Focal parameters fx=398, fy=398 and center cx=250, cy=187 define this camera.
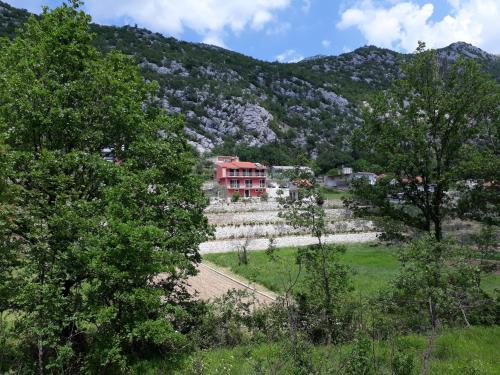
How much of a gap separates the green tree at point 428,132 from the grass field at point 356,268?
96.1 inches

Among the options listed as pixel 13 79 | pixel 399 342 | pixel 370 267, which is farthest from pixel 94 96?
pixel 370 267

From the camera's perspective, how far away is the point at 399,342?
9.80m

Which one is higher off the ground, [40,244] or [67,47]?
[67,47]

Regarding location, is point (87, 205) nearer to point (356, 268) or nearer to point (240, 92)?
point (356, 268)

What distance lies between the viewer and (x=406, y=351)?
29.8 feet

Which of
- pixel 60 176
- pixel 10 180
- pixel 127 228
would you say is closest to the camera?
pixel 127 228

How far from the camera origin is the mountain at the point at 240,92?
124856mm

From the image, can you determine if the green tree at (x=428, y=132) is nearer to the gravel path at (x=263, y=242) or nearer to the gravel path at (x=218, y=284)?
the gravel path at (x=218, y=284)

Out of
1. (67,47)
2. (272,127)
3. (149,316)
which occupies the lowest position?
(149,316)

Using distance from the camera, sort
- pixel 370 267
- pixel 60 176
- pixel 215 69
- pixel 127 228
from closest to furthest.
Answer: pixel 127 228 < pixel 60 176 < pixel 370 267 < pixel 215 69

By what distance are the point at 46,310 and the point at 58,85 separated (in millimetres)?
5606

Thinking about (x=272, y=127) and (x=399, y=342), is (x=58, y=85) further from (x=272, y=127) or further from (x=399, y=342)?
(x=272, y=127)

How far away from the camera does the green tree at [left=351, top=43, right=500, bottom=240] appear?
15.1 meters

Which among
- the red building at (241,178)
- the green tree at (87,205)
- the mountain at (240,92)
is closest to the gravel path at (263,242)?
the green tree at (87,205)
